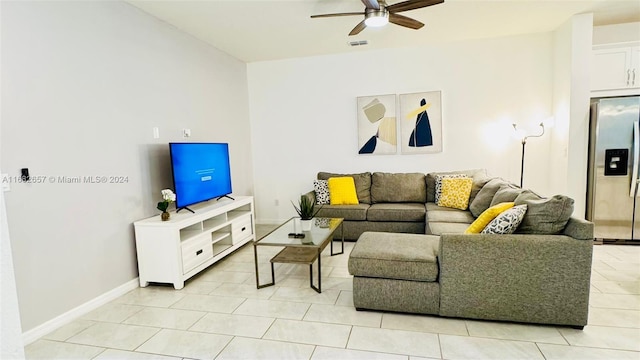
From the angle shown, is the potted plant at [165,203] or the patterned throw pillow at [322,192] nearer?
the potted plant at [165,203]

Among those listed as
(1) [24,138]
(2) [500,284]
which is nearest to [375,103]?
(2) [500,284]

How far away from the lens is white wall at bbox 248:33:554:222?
4.71 m

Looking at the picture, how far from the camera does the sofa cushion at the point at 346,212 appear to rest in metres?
4.38

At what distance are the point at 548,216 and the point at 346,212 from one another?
96.6 inches

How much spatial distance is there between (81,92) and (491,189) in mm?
3911

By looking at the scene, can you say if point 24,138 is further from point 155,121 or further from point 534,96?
point 534,96

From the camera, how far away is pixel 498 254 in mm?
2273

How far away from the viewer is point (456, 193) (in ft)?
13.8

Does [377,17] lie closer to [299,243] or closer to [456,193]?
[299,243]

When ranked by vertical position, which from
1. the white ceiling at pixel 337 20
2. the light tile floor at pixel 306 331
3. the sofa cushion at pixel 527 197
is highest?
the white ceiling at pixel 337 20

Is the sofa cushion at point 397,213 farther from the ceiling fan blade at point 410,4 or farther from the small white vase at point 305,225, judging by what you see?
the ceiling fan blade at point 410,4

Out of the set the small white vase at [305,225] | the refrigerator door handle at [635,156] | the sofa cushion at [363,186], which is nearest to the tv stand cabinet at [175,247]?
the small white vase at [305,225]

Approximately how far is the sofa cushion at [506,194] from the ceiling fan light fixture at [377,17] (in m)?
1.88

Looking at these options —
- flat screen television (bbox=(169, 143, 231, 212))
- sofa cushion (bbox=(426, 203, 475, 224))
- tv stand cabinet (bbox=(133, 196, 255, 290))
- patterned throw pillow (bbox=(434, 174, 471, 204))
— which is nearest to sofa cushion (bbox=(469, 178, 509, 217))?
sofa cushion (bbox=(426, 203, 475, 224))
